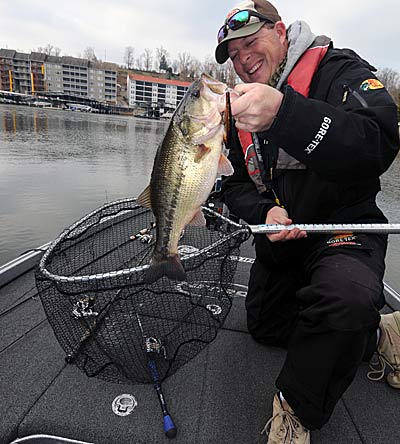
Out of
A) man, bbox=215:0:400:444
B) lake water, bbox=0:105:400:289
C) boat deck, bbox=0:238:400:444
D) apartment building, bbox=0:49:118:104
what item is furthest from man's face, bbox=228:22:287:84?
apartment building, bbox=0:49:118:104

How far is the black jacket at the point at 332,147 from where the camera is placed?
151cm

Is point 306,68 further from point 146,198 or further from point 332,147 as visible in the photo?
point 146,198

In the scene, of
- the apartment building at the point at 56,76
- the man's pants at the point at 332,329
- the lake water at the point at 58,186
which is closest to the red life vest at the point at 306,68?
the man's pants at the point at 332,329

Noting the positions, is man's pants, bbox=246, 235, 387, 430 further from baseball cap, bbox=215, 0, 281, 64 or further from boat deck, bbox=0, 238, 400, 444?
baseball cap, bbox=215, 0, 281, 64

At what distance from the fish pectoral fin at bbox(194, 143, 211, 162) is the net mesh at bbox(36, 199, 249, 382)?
2.01 ft

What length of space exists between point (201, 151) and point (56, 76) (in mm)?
108978

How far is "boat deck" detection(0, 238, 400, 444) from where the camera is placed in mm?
1954

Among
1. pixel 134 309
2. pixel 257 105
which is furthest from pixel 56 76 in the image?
pixel 257 105

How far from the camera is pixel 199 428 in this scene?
6.58ft

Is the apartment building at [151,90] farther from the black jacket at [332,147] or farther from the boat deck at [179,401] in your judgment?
the boat deck at [179,401]

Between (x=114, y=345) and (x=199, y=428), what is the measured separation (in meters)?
0.74

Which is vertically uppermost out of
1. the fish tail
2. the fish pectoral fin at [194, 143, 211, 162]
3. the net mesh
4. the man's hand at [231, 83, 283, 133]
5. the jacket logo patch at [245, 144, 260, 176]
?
the man's hand at [231, 83, 283, 133]

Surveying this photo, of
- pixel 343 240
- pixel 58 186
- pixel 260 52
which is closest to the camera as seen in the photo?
pixel 343 240

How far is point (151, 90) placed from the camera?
9469 cm
